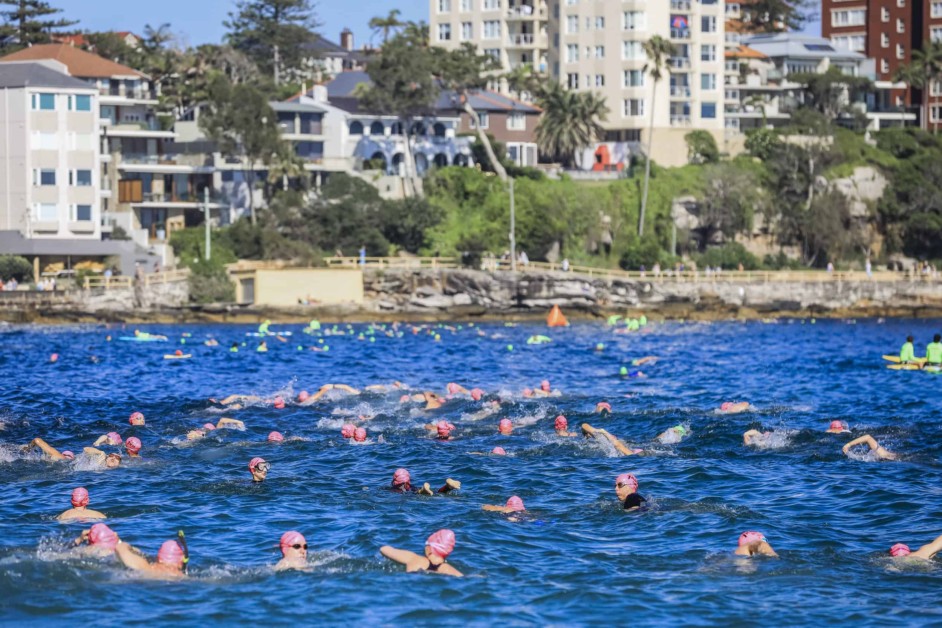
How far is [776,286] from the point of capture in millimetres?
90500

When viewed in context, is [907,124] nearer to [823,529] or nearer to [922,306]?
[922,306]

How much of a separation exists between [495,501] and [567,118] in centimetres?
7847

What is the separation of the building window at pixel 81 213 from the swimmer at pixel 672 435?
5990cm

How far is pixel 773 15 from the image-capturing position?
154250mm

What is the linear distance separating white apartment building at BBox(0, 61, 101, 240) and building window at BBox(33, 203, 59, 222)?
24 millimetres

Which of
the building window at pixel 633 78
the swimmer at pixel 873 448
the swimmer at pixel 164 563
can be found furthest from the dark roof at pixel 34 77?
the swimmer at pixel 164 563

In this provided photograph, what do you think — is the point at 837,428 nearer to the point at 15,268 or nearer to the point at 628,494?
the point at 628,494

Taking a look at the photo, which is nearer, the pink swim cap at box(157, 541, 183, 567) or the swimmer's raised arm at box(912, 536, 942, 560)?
the pink swim cap at box(157, 541, 183, 567)

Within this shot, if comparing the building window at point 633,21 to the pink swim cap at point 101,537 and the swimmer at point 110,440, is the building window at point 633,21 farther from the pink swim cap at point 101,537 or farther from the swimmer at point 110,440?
the pink swim cap at point 101,537

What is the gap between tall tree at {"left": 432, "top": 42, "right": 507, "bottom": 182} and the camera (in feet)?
319

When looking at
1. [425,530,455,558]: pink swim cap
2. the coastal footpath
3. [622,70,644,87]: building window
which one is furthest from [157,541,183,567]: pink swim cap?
[622,70,644,87]: building window

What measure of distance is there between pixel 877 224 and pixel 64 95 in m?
57.4

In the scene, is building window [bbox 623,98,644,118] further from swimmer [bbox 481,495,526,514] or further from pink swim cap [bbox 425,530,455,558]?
pink swim cap [bbox 425,530,455,558]

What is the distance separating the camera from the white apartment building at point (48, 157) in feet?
281
